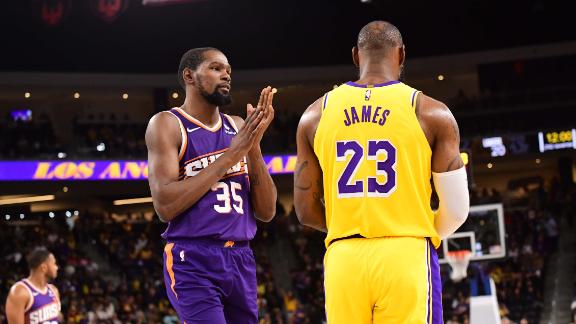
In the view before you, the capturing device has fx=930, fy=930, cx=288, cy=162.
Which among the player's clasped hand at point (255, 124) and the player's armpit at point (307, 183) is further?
the player's clasped hand at point (255, 124)

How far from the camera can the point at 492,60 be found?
3167 centimetres

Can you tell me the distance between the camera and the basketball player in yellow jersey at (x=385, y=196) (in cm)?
399

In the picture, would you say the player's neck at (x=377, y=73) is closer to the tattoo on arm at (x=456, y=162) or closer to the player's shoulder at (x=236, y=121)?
the tattoo on arm at (x=456, y=162)

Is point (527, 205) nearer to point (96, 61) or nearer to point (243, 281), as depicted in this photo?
point (96, 61)

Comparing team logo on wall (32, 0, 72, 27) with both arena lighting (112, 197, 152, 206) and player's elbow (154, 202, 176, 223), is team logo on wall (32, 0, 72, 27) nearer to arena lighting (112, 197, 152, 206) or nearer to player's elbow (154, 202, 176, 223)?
arena lighting (112, 197, 152, 206)

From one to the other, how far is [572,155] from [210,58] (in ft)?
94.8

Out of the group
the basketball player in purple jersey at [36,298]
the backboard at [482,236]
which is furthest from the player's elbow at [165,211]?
the backboard at [482,236]

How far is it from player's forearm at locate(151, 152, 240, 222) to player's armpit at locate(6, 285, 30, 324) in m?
4.51

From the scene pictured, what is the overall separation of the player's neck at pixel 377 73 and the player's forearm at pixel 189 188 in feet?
3.75

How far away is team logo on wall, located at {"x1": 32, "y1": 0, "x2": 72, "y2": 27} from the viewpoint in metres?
28.2

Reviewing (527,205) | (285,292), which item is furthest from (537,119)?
(285,292)

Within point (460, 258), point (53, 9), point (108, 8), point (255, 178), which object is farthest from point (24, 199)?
point (255, 178)

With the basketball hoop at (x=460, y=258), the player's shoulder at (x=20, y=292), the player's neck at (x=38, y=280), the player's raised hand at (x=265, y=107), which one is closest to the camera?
the player's raised hand at (x=265, y=107)

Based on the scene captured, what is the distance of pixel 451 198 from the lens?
13.7 feet
